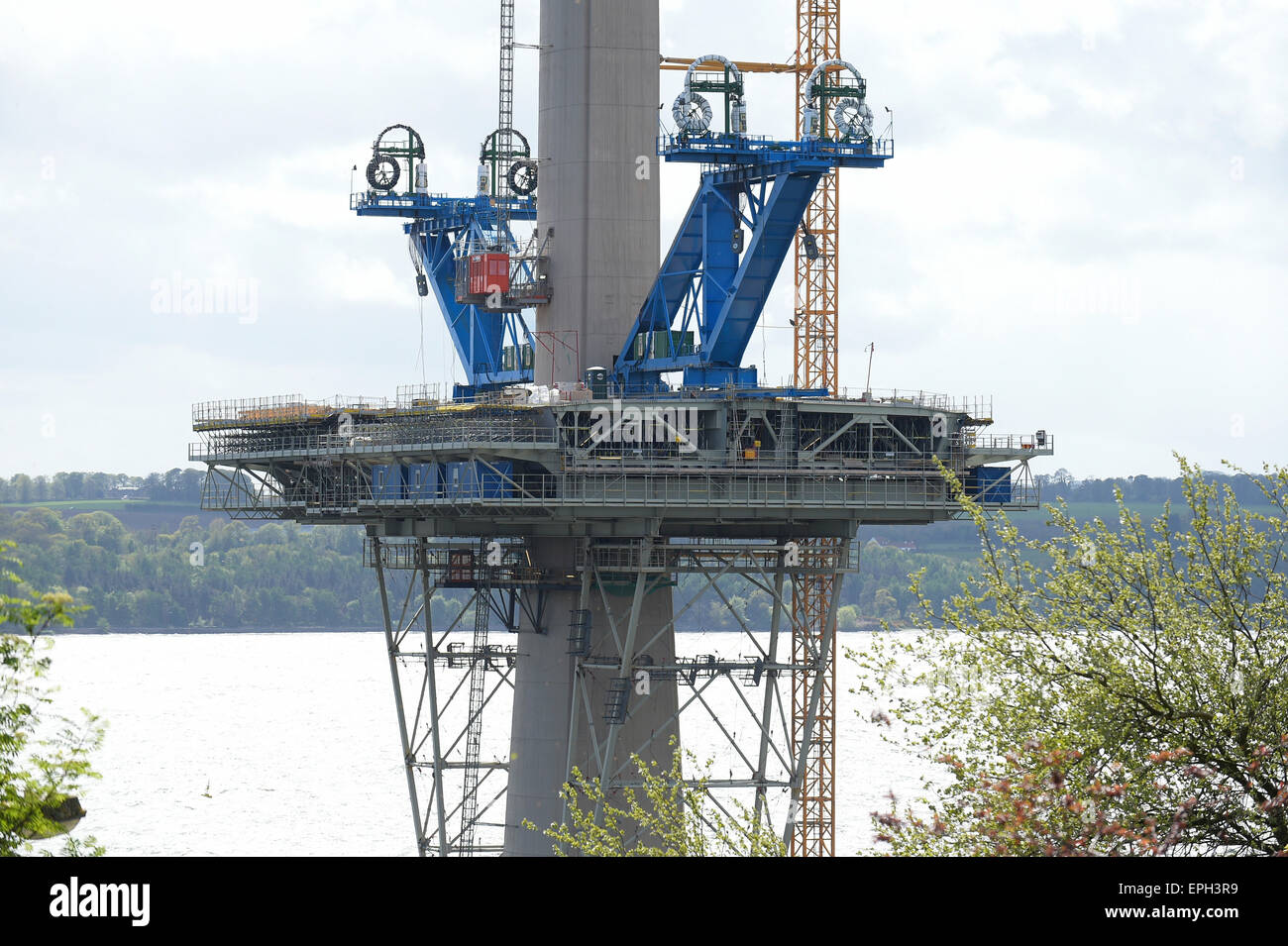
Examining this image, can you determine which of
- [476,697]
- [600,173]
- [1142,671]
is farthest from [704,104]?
[1142,671]

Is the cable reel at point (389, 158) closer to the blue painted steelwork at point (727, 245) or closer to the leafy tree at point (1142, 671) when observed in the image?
the blue painted steelwork at point (727, 245)

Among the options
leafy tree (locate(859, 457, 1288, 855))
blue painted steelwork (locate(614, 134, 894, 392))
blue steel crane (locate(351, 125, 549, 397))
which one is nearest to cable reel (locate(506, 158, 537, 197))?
blue steel crane (locate(351, 125, 549, 397))

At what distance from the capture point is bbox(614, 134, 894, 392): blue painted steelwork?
2889 inches

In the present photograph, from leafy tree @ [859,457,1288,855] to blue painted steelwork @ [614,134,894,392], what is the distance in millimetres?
36883

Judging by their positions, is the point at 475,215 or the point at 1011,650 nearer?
the point at 1011,650

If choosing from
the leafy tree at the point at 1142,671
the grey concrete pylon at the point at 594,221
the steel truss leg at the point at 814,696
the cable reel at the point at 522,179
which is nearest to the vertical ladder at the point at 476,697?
the grey concrete pylon at the point at 594,221

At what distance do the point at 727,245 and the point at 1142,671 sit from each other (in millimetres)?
42279

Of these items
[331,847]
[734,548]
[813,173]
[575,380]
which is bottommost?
[331,847]

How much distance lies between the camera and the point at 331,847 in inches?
5458
